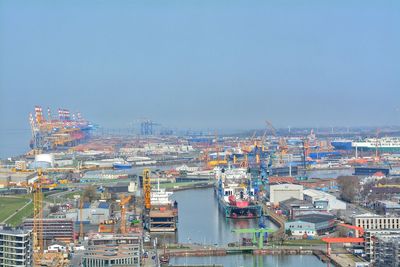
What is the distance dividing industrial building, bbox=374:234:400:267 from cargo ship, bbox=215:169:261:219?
5.40m

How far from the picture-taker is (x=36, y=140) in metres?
32.6

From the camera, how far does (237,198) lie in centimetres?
1580

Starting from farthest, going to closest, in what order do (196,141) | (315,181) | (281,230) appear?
(196,141), (315,181), (281,230)

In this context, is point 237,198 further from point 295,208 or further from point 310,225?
point 310,225

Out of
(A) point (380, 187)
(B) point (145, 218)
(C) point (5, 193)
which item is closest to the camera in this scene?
(B) point (145, 218)

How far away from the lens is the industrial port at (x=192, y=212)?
10211 millimetres

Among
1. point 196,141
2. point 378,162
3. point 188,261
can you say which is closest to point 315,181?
point 378,162

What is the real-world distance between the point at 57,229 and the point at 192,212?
13.5 ft

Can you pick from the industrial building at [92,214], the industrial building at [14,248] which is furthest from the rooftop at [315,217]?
the industrial building at [14,248]

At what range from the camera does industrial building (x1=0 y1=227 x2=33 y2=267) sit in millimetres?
7797

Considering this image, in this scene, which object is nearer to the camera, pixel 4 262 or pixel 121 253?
pixel 4 262

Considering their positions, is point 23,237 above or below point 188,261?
above

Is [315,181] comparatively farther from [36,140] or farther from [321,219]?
[36,140]

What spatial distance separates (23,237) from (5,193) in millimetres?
11423
